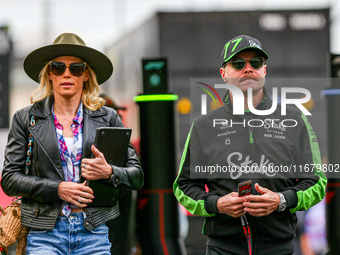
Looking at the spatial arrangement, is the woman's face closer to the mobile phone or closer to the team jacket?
the team jacket

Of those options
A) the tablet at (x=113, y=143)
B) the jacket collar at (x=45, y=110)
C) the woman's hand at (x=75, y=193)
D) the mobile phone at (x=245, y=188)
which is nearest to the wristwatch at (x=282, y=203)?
the mobile phone at (x=245, y=188)

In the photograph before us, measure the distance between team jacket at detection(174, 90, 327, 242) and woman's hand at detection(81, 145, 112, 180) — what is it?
1.65ft

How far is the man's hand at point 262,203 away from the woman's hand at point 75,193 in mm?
866

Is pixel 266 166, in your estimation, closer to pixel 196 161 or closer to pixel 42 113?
pixel 196 161

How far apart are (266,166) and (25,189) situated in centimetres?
135

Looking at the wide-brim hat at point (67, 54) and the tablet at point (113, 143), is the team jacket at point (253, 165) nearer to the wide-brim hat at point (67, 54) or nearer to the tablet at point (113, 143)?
the tablet at point (113, 143)

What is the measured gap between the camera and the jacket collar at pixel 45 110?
11.9 feet

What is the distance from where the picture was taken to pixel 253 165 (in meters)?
3.54

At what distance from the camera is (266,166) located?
3.53 metres

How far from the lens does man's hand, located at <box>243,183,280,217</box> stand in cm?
335

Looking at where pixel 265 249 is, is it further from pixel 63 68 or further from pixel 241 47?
pixel 63 68

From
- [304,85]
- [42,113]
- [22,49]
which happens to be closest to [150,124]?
[304,85]

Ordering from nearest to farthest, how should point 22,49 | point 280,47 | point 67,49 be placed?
point 67,49 < point 22,49 < point 280,47

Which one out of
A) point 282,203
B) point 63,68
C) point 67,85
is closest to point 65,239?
point 67,85
